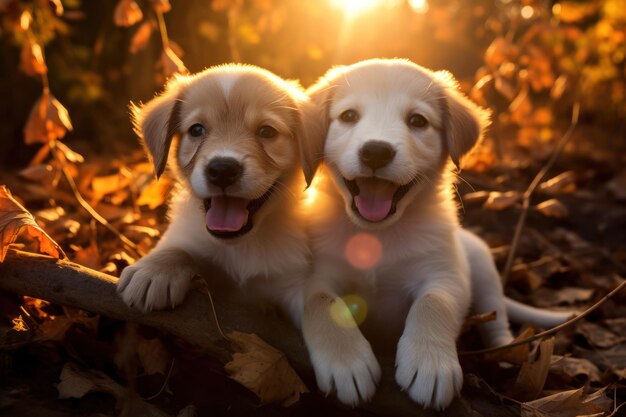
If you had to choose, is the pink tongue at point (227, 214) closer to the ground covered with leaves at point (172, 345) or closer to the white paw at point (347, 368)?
the ground covered with leaves at point (172, 345)

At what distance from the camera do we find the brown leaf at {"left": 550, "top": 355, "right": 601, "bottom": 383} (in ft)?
8.38

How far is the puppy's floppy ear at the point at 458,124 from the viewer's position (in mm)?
2699

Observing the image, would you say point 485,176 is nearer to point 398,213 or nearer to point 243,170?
point 398,213

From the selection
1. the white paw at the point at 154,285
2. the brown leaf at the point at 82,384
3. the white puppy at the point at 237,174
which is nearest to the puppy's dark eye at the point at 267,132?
the white puppy at the point at 237,174

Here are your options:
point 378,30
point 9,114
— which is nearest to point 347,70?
point 9,114

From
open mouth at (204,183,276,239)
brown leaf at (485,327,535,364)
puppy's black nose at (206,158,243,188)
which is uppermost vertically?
puppy's black nose at (206,158,243,188)

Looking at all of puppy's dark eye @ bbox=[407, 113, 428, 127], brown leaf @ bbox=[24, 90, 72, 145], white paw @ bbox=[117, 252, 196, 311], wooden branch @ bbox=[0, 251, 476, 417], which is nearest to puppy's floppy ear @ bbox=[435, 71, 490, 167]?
puppy's dark eye @ bbox=[407, 113, 428, 127]

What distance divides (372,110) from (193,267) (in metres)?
1.04

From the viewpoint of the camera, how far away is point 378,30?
10.8 meters

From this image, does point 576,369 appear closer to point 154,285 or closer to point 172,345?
point 172,345

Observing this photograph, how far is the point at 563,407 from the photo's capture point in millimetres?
2059

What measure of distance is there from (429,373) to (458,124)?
49.6 inches

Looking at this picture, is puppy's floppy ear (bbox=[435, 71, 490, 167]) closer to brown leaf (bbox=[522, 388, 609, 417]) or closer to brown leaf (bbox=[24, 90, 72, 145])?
brown leaf (bbox=[522, 388, 609, 417])

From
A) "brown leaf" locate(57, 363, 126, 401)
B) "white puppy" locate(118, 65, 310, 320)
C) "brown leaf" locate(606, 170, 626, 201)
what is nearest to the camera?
"brown leaf" locate(57, 363, 126, 401)
